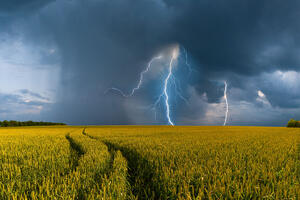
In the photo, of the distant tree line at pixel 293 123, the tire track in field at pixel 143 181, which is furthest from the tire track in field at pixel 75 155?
the distant tree line at pixel 293 123

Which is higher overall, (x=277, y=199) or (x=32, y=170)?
(x=277, y=199)

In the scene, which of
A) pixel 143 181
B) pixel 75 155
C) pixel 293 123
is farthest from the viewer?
pixel 293 123

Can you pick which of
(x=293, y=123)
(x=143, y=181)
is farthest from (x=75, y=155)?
(x=293, y=123)

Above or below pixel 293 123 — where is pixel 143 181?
above

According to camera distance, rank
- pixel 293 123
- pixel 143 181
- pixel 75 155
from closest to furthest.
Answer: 1. pixel 143 181
2. pixel 75 155
3. pixel 293 123

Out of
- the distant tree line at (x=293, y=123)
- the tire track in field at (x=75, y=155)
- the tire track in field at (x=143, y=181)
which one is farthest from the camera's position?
the distant tree line at (x=293, y=123)

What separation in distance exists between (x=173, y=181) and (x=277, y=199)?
1.58m

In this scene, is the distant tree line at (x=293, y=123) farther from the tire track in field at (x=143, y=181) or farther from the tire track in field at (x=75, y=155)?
the tire track in field at (x=75, y=155)

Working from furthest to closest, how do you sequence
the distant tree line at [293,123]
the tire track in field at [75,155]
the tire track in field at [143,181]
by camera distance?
the distant tree line at [293,123], the tire track in field at [75,155], the tire track in field at [143,181]

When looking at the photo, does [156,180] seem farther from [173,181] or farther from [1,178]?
[1,178]

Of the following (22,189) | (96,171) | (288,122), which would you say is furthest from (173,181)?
(288,122)

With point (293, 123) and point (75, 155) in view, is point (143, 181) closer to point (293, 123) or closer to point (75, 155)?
point (75, 155)

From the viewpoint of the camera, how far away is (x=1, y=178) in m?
3.81

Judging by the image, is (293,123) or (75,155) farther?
(293,123)
